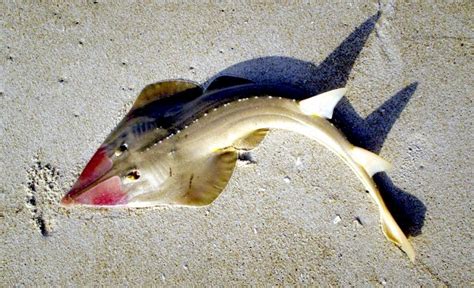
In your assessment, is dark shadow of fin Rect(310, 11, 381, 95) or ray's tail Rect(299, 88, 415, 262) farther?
dark shadow of fin Rect(310, 11, 381, 95)

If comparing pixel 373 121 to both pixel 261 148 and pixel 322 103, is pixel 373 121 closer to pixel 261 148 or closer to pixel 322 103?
pixel 322 103

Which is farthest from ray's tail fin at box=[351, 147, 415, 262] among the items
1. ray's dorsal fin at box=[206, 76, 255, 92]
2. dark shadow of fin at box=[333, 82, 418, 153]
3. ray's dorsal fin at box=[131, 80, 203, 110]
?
ray's dorsal fin at box=[131, 80, 203, 110]

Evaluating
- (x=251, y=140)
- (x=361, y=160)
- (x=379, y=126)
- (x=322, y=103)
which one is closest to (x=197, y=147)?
(x=251, y=140)

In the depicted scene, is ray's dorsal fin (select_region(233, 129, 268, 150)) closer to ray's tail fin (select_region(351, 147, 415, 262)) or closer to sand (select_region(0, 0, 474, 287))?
sand (select_region(0, 0, 474, 287))

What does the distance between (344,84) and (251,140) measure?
1012 millimetres

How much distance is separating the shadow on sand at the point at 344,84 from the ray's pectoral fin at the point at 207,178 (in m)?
0.79

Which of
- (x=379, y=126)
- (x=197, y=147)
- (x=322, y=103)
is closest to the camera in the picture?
(x=322, y=103)

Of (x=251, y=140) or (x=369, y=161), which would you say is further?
(x=251, y=140)

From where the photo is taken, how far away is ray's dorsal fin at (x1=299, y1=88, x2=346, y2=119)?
3443 millimetres

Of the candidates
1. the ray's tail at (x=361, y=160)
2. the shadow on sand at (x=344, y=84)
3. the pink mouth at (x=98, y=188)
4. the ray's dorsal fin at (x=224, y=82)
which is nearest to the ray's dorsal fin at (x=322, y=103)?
the ray's tail at (x=361, y=160)

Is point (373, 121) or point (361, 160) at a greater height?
point (373, 121)

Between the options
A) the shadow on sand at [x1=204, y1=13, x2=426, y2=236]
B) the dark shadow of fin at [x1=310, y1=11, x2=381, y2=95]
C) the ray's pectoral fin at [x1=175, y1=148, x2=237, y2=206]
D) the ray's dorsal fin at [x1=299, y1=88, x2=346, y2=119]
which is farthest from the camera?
the dark shadow of fin at [x1=310, y1=11, x2=381, y2=95]

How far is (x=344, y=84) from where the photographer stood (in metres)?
3.92

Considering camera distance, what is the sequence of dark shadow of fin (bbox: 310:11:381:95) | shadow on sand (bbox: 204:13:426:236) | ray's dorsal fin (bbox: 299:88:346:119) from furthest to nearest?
1. dark shadow of fin (bbox: 310:11:381:95)
2. shadow on sand (bbox: 204:13:426:236)
3. ray's dorsal fin (bbox: 299:88:346:119)
